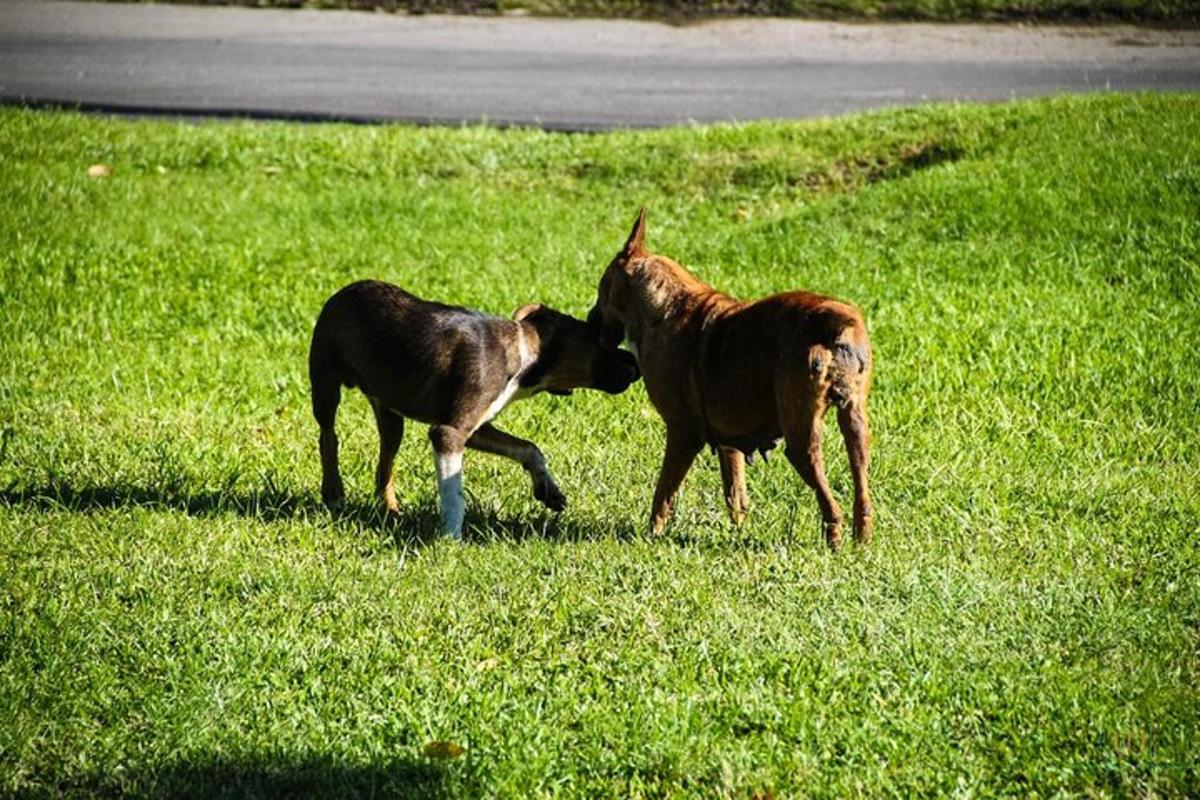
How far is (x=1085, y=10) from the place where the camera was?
18938 mm

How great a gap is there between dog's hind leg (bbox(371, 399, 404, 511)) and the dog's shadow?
61 millimetres

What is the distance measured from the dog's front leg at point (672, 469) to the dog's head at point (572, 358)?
49cm

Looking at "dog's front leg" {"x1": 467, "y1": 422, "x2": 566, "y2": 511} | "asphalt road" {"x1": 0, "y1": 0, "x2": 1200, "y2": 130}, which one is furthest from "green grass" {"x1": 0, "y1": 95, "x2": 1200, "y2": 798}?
"asphalt road" {"x1": 0, "y1": 0, "x2": 1200, "y2": 130}

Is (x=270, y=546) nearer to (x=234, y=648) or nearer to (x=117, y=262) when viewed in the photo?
(x=234, y=648)

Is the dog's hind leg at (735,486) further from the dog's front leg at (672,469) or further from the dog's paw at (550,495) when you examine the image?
the dog's paw at (550,495)

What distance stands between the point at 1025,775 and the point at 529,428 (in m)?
4.17

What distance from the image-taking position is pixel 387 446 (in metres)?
7.48

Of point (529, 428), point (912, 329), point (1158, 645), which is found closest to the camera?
point (1158, 645)

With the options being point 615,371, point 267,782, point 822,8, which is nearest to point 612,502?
point 615,371

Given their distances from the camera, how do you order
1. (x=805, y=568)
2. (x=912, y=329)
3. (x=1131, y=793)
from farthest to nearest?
(x=912, y=329), (x=805, y=568), (x=1131, y=793)

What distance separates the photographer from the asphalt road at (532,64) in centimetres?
1569

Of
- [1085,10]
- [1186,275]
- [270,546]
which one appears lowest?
[270,546]

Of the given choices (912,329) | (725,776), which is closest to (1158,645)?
(725,776)

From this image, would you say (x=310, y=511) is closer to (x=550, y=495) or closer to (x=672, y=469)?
(x=550, y=495)
